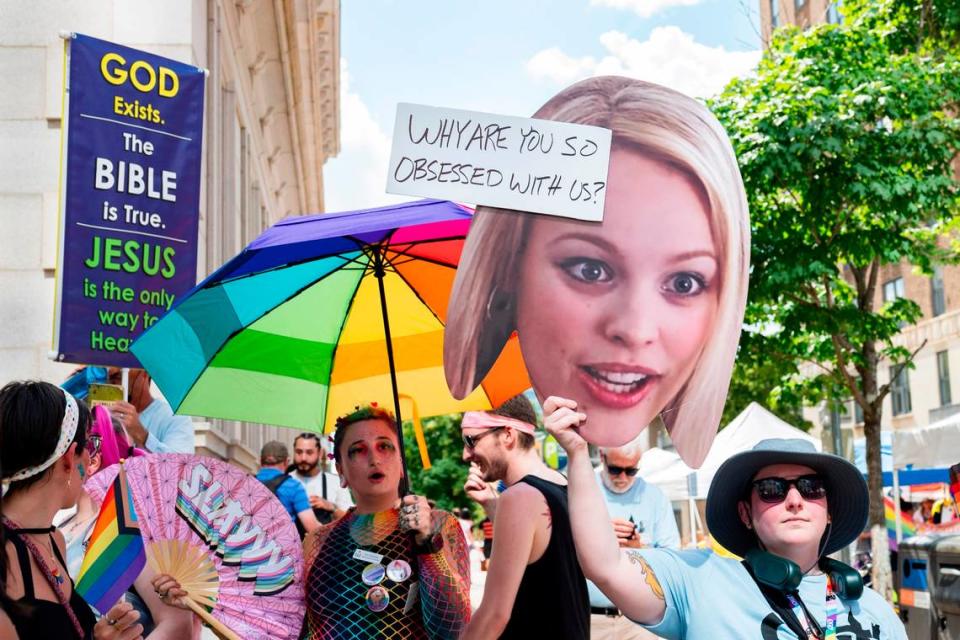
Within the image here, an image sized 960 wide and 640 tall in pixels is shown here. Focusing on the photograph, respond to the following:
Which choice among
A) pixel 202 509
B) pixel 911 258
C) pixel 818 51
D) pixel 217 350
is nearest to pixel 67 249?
pixel 217 350

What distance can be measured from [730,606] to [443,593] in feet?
4.15

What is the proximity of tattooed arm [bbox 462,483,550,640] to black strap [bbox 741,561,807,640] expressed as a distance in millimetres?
850

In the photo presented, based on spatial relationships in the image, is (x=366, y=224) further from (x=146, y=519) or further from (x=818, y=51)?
(x=818, y=51)

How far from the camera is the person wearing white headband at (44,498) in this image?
3.03 m

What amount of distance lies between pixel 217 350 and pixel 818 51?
12510 mm

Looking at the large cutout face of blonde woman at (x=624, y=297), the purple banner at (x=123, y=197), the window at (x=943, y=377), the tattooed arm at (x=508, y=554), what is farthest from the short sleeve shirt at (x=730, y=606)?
the window at (x=943, y=377)

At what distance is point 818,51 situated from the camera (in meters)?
15.6

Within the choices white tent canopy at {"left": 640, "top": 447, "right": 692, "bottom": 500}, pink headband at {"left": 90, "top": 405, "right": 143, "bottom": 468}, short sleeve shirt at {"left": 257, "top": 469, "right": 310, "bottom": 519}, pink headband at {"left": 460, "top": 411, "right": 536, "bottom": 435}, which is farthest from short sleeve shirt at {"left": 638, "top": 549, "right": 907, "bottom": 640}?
white tent canopy at {"left": 640, "top": 447, "right": 692, "bottom": 500}

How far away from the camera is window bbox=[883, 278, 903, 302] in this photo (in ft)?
137

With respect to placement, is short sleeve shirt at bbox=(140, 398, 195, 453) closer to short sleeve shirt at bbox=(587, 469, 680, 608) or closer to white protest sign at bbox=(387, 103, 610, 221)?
short sleeve shirt at bbox=(587, 469, 680, 608)

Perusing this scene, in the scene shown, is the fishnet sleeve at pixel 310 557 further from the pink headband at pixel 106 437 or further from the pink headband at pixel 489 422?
the pink headband at pixel 106 437

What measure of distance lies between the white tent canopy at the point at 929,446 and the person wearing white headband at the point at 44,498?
11992 mm

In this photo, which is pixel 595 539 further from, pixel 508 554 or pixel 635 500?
pixel 635 500

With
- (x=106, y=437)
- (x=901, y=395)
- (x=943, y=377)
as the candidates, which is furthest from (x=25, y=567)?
(x=901, y=395)
